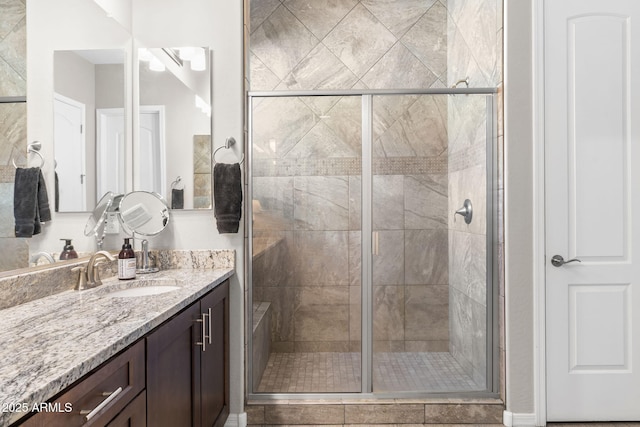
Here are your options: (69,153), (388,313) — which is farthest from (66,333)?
(388,313)

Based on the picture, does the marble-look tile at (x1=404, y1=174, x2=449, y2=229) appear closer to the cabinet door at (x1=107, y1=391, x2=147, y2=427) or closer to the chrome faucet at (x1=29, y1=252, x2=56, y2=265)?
the cabinet door at (x1=107, y1=391, x2=147, y2=427)

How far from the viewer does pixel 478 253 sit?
2.30 meters

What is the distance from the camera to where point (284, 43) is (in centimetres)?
307

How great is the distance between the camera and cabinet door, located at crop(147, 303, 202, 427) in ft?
4.00

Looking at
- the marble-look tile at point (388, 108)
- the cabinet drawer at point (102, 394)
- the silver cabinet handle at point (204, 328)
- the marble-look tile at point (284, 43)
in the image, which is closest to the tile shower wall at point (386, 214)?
the marble-look tile at point (388, 108)

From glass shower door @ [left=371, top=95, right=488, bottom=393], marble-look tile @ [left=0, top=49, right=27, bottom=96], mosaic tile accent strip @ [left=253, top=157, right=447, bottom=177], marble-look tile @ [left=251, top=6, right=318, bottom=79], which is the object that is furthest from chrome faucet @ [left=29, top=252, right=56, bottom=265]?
marble-look tile @ [left=251, top=6, right=318, bottom=79]

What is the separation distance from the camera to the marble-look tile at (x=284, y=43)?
307cm

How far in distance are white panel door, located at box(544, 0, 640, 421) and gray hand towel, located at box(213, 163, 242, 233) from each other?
169 centimetres

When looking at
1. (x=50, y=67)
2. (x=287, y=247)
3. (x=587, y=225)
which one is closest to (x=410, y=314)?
(x=287, y=247)

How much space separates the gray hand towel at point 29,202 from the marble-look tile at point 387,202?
1.59 m

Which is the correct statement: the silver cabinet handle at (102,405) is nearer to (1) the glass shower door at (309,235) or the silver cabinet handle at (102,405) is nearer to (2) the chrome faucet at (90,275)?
(2) the chrome faucet at (90,275)

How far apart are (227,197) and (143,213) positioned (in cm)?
48

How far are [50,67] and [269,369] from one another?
1911 millimetres

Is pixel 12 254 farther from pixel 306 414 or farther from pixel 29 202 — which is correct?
pixel 306 414
